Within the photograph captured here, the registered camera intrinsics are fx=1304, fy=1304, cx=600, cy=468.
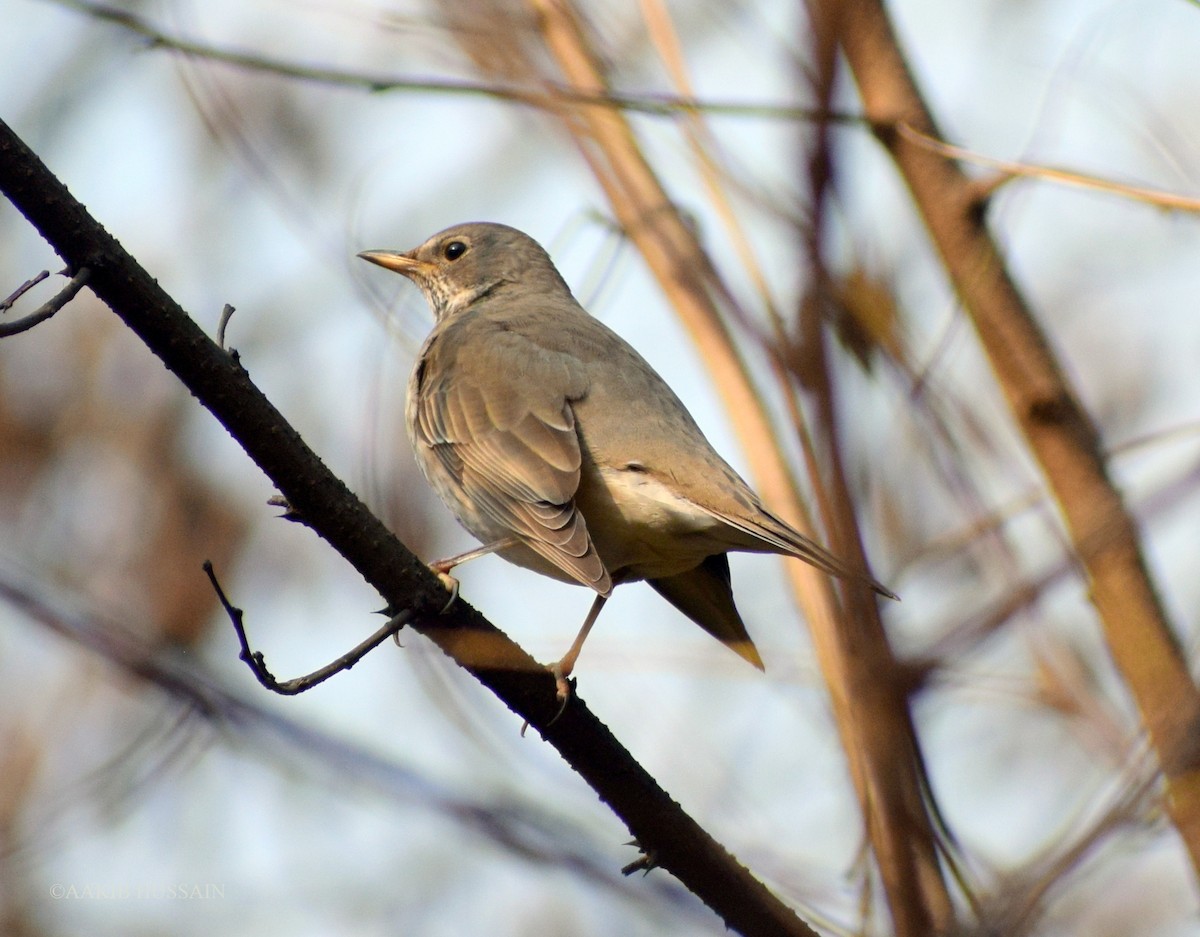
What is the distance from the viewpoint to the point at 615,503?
210 inches

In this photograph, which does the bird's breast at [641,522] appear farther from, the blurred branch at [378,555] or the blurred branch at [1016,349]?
the blurred branch at [1016,349]

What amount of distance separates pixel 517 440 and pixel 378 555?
154 centimetres

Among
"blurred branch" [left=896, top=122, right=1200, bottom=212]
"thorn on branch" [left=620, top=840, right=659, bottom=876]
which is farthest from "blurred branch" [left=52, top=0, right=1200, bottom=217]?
"thorn on branch" [left=620, top=840, right=659, bottom=876]

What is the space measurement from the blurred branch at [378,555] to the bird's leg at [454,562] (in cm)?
9

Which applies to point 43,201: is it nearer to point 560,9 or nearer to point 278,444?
point 278,444

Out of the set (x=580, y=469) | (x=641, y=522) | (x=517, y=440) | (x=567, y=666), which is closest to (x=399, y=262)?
(x=517, y=440)

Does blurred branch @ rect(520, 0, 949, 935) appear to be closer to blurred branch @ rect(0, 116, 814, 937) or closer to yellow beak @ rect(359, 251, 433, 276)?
blurred branch @ rect(0, 116, 814, 937)

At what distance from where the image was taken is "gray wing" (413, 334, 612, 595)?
16.6ft

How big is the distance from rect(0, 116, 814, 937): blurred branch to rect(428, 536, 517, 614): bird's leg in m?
0.09

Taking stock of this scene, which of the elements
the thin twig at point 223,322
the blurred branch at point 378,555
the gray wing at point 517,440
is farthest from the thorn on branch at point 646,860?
the thin twig at point 223,322

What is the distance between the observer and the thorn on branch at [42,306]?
11.6 ft

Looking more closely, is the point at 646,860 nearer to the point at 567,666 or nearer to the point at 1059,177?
the point at 567,666

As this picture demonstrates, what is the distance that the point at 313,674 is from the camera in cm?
403

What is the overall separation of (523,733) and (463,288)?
3762 millimetres
